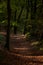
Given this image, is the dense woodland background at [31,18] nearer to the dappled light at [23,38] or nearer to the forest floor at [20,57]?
the dappled light at [23,38]

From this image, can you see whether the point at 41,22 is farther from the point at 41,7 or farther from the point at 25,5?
the point at 25,5

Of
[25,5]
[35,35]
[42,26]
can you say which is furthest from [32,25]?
[25,5]

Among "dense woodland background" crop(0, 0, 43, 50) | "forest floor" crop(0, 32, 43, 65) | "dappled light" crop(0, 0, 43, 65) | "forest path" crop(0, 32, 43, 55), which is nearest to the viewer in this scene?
"forest floor" crop(0, 32, 43, 65)

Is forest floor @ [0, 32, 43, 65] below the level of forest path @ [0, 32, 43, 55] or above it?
above

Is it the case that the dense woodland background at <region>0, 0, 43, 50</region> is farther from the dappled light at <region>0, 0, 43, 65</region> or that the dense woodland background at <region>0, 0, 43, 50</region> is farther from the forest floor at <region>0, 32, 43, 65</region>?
the forest floor at <region>0, 32, 43, 65</region>

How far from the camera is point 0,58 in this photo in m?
12.5

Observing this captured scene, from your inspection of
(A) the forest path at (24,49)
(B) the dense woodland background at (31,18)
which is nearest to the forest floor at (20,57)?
(A) the forest path at (24,49)

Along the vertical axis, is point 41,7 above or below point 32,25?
above

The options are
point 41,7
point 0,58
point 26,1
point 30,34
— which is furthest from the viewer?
point 26,1

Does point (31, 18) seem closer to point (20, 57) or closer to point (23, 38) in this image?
point (23, 38)

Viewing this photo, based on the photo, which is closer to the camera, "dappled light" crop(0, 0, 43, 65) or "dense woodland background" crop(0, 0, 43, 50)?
"dappled light" crop(0, 0, 43, 65)

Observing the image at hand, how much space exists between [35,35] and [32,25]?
1445mm

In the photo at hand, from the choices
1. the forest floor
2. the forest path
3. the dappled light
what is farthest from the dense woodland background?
the forest floor

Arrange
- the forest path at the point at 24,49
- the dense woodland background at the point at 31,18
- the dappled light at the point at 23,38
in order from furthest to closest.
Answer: the dense woodland background at the point at 31,18
the forest path at the point at 24,49
the dappled light at the point at 23,38
